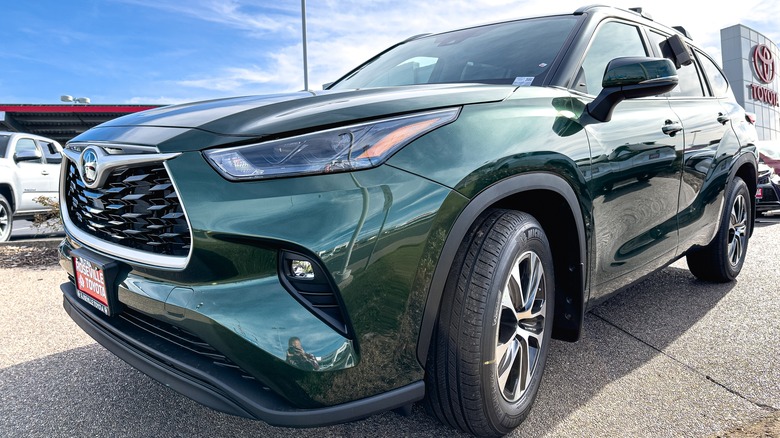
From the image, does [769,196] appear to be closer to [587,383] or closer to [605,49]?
[605,49]

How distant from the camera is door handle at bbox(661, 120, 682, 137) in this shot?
271 centimetres

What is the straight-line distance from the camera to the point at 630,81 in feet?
6.94

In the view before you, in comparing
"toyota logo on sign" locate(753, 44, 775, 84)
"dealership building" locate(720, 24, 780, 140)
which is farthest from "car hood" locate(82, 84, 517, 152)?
"toyota logo on sign" locate(753, 44, 775, 84)

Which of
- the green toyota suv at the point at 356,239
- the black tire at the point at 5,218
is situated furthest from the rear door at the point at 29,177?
the green toyota suv at the point at 356,239

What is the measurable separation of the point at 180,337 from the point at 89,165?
657 millimetres

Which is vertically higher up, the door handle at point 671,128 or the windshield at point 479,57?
the windshield at point 479,57

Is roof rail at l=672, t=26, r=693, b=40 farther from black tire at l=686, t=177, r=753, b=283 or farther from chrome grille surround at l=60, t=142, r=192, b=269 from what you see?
chrome grille surround at l=60, t=142, r=192, b=269

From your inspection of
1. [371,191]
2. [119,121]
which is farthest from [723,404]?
[119,121]

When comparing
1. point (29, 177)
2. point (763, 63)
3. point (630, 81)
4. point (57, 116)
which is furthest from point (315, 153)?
point (763, 63)

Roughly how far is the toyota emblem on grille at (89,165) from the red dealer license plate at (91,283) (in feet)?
0.91

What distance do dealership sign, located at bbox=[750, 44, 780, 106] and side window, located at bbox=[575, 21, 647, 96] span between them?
94.6 ft

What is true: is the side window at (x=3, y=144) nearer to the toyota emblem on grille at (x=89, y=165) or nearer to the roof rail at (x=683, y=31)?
the toyota emblem on grille at (x=89, y=165)

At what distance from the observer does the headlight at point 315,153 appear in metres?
1.46

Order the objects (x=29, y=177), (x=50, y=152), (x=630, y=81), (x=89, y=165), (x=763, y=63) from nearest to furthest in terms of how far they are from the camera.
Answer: (x=89, y=165), (x=630, y=81), (x=29, y=177), (x=50, y=152), (x=763, y=63)
